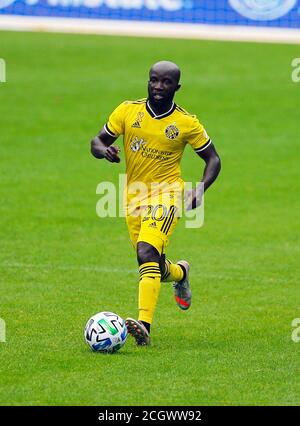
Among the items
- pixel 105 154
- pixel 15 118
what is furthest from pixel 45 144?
pixel 105 154

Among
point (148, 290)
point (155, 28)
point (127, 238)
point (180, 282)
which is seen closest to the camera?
point (148, 290)

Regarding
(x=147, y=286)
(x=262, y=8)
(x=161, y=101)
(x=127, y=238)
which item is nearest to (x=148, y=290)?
(x=147, y=286)

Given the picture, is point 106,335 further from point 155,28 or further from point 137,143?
point 155,28

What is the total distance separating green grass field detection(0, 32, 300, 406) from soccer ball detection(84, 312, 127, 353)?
0.12 meters

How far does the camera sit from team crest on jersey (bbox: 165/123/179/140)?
38.3 ft

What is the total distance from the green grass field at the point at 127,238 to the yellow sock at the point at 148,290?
367mm

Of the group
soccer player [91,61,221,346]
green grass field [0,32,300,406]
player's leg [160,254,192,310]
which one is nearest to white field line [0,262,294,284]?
green grass field [0,32,300,406]

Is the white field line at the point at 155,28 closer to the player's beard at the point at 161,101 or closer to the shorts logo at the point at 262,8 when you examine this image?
the shorts logo at the point at 262,8

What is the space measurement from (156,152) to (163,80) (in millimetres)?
799

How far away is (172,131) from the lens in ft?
38.3

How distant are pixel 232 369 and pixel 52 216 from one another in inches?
361

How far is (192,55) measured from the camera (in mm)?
31375

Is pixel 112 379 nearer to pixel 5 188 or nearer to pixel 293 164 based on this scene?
pixel 5 188

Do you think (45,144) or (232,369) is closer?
Result: (232,369)
